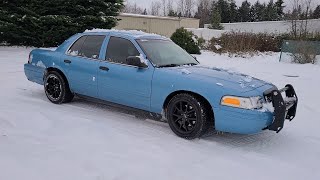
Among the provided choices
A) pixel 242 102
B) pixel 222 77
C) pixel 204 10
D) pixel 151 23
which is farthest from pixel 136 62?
pixel 204 10

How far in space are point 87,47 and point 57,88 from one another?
1.04 meters

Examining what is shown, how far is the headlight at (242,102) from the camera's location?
191 inches

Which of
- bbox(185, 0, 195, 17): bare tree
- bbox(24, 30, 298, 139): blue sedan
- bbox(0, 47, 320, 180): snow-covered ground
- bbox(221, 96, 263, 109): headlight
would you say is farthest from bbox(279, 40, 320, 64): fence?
bbox(185, 0, 195, 17): bare tree

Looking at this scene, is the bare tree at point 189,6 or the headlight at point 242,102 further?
the bare tree at point 189,6

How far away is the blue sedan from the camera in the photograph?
4.94 metres

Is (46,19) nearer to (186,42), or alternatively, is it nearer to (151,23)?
(186,42)

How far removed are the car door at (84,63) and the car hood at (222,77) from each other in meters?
1.58

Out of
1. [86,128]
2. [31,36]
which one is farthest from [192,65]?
[31,36]

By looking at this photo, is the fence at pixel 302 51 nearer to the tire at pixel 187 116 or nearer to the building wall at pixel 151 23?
the tire at pixel 187 116

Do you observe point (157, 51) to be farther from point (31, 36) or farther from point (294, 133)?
point (31, 36)

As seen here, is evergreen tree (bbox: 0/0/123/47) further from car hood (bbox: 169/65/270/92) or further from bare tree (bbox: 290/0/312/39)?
bare tree (bbox: 290/0/312/39)

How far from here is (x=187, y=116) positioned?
528 centimetres

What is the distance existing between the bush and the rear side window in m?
12.6

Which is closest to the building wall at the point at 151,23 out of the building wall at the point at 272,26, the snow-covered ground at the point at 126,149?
the building wall at the point at 272,26
